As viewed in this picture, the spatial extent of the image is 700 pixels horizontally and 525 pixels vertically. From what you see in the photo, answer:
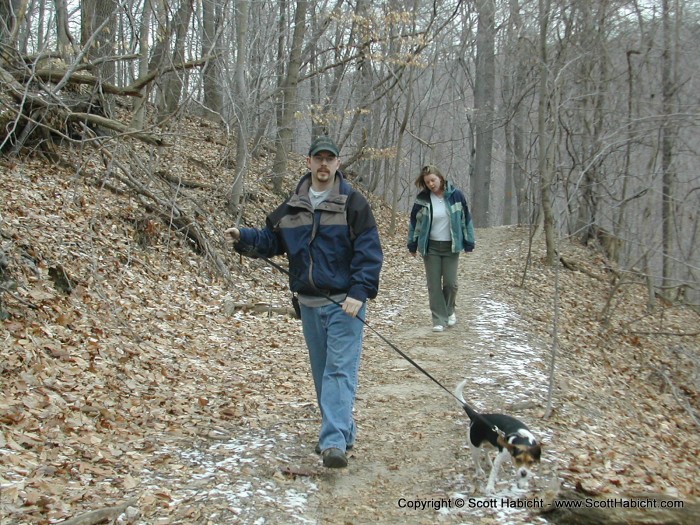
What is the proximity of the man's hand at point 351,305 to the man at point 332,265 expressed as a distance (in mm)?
16

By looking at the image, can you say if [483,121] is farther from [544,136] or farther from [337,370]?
[337,370]

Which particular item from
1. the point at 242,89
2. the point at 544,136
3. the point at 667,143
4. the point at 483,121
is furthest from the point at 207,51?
the point at 483,121

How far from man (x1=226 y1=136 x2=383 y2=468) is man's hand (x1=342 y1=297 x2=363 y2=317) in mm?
16

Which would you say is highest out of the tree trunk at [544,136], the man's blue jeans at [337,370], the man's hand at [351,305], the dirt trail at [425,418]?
the tree trunk at [544,136]

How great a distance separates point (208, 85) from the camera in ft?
51.8

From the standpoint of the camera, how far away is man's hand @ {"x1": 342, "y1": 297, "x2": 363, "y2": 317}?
425 centimetres

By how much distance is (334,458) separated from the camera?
4258 millimetres

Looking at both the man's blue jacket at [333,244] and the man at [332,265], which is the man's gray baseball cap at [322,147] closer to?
the man at [332,265]

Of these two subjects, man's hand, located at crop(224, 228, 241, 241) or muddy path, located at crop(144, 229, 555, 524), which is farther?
man's hand, located at crop(224, 228, 241, 241)

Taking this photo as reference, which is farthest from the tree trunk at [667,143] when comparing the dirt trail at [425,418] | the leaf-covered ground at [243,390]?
the dirt trail at [425,418]

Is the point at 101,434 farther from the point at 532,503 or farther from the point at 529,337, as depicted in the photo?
the point at 529,337

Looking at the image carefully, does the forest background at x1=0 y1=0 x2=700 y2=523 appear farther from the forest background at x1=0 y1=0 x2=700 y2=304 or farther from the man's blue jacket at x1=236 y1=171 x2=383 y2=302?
the man's blue jacket at x1=236 y1=171 x2=383 y2=302

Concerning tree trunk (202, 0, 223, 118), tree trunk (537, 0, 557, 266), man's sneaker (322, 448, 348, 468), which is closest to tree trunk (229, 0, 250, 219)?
tree trunk (202, 0, 223, 118)

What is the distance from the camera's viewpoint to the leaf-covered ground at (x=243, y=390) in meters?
4.11
